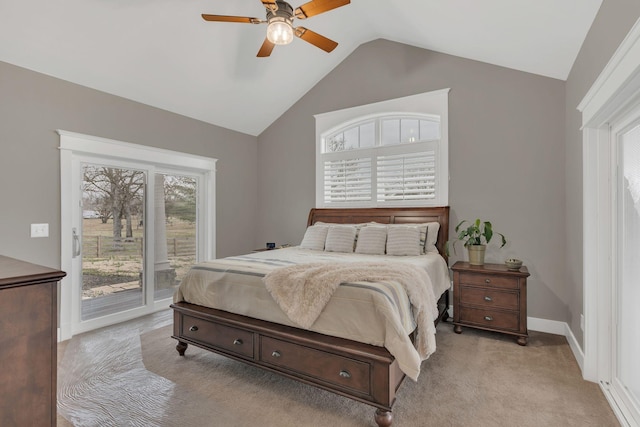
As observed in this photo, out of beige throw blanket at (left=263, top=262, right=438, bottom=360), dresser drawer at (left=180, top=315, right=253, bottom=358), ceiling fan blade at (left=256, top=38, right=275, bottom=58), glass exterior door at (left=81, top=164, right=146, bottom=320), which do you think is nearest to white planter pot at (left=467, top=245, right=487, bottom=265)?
beige throw blanket at (left=263, top=262, right=438, bottom=360)

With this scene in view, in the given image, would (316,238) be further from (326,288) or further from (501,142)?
(501,142)

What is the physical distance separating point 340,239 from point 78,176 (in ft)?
9.57

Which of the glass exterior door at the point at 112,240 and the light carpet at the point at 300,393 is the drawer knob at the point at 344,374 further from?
the glass exterior door at the point at 112,240

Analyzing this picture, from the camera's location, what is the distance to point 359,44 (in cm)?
452

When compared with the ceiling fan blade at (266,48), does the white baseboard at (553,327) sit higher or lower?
lower

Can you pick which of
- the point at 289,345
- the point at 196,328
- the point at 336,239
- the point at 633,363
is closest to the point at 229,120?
the point at 336,239

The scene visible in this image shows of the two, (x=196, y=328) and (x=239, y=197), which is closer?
(x=196, y=328)

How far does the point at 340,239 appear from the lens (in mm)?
3783

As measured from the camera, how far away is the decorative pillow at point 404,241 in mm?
3393

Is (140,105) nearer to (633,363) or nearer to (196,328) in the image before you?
(196,328)

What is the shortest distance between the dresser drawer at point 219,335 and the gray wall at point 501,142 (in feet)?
8.54

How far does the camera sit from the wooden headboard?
12.3 feet

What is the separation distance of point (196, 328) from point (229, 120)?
321 centimetres

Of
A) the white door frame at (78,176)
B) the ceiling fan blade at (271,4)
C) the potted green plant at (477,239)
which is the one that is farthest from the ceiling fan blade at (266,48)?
the potted green plant at (477,239)
